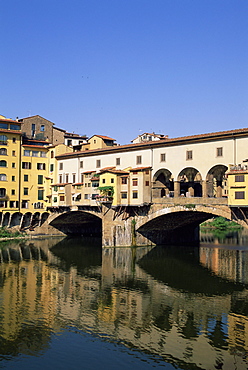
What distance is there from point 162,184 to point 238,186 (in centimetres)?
1811

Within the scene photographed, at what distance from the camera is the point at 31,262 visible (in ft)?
171

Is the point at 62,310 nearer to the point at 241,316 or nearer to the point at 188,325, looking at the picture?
the point at 188,325

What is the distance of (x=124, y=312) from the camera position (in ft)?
99.9

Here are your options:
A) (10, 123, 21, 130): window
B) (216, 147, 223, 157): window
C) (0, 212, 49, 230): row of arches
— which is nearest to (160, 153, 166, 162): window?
(216, 147, 223, 157): window

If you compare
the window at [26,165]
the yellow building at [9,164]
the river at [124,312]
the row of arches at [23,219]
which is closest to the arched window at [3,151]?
the yellow building at [9,164]

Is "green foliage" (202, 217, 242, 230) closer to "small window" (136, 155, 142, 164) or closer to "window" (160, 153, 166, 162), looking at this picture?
"small window" (136, 155, 142, 164)

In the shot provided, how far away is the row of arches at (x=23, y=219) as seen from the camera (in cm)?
7569

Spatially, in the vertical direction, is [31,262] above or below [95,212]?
below

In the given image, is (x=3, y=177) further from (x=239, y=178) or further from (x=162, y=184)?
(x=239, y=178)

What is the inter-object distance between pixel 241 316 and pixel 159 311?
5.94 m

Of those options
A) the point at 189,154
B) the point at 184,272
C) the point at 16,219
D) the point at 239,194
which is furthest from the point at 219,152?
the point at 16,219

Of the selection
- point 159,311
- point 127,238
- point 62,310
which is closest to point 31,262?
point 127,238

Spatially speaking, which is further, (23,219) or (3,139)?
(23,219)

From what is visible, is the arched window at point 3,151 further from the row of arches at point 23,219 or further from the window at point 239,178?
the window at point 239,178
